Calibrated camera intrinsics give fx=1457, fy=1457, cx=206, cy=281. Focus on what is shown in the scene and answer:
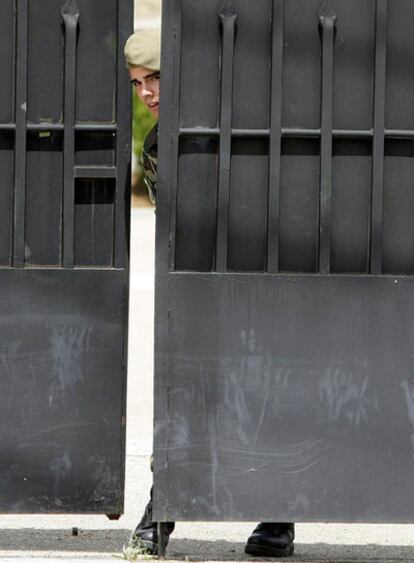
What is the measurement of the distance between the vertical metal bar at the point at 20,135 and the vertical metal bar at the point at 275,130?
0.90 m

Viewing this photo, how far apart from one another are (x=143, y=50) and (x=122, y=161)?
1.46 feet

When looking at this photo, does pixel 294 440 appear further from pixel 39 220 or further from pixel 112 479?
pixel 39 220

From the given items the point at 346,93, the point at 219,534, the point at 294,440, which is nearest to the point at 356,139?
the point at 346,93

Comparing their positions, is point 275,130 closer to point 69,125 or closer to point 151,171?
point 151,171

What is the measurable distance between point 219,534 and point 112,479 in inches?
38.9

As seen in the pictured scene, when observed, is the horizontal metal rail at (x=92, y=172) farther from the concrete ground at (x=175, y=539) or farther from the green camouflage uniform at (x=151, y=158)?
the concrete ground at (x=175, y=539)

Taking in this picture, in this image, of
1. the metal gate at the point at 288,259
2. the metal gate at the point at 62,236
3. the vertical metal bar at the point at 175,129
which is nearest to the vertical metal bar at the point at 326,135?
the metal gate at the point at 288,259

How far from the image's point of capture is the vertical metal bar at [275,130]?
16.8 ft

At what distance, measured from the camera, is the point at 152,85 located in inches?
207

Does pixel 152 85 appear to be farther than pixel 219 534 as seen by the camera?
No

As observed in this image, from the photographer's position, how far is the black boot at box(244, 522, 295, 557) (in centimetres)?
560

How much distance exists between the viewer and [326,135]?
514cm

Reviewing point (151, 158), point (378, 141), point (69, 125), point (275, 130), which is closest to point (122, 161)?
point (151, 158)

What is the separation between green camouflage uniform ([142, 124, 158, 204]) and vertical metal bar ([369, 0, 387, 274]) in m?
0.81
